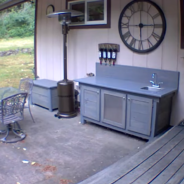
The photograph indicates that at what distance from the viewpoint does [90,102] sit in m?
4.22

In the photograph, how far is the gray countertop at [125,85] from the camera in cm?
342

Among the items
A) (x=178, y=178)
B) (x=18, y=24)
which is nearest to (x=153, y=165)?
(x=178, y=178)

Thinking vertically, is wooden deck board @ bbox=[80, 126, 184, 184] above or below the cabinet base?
above

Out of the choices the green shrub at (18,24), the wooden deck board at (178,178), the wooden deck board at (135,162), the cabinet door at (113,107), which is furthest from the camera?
the green shrub at (18,24)

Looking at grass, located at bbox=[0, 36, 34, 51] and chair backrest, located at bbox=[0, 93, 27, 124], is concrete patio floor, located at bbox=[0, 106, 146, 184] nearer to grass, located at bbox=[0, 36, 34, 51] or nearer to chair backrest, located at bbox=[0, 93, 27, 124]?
chair backrest, located at bbox=[0, 93, 27, 124]

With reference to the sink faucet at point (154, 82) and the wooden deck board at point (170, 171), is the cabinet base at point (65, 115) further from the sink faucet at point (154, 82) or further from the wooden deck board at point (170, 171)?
the wooden deck board at point (170, 171)

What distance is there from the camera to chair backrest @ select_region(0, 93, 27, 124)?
11.3 ft

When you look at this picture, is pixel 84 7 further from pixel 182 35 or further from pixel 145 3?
pixel 182 35

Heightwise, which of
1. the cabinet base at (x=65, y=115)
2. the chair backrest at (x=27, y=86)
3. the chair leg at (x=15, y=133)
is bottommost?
the chair leg at (x=15, y=133)

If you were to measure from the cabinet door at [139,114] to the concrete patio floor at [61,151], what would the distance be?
0.82 ft

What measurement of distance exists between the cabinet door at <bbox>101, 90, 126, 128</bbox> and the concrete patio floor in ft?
0.83

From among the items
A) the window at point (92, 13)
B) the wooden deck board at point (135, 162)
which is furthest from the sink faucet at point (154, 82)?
the window at point (92, 13)

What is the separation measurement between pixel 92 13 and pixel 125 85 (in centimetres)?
174

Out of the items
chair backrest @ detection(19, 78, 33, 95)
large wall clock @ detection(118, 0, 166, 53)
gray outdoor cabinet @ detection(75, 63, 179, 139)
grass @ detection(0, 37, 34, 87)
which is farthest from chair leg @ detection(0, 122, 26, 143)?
grass @ detection(0, 37, 34, 87)
